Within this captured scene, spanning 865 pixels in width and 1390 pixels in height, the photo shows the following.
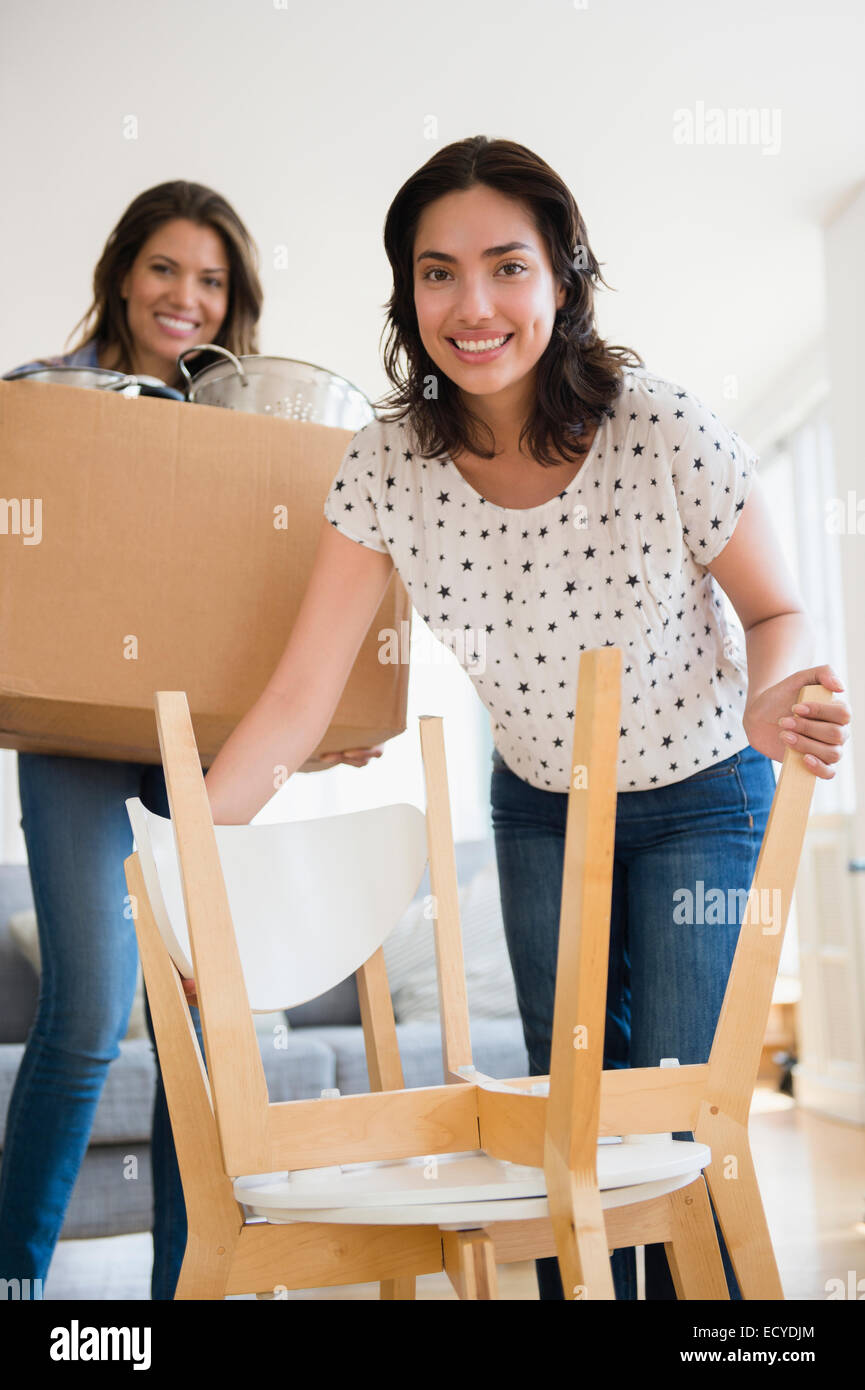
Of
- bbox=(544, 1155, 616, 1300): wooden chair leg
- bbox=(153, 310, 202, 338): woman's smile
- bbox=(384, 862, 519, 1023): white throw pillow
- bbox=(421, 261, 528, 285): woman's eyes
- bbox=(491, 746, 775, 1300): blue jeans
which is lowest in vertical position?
bbox=(384, 862, 519, 1023): white throw pillow

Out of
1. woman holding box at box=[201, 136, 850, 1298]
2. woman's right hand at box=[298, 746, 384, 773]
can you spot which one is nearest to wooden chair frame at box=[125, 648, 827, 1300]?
woman holding box at box=[201, 136, 850, 1298]

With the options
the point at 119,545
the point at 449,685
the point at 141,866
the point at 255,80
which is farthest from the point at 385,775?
the point at 141,866

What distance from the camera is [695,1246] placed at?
83cm

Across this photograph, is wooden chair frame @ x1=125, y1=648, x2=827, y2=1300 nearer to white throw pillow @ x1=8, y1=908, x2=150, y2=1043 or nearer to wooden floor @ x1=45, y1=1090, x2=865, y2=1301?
wooden floor @ x1=45, y1=1090, x2=865, y2=1301

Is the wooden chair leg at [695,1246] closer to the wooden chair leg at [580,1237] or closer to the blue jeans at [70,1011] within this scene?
the wooden chair leg at [580,1237]

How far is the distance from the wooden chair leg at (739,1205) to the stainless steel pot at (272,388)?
881 millimetres

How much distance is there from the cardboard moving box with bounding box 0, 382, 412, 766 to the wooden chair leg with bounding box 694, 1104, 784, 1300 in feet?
2.09

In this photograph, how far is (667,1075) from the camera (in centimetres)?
81

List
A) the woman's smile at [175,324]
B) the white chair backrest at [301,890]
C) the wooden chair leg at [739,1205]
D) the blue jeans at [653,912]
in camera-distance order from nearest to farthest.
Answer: the wooden chair leg at [739,1205] < the white chair backrest at [301,890] < the blue jeans at [653,912] < the woman's smile at [175,324]

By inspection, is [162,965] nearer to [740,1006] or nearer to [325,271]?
[740,1006]

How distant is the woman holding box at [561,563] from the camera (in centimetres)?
106

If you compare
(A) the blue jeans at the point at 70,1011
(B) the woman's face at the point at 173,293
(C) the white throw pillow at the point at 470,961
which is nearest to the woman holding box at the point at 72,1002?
(A) the blue jeans at the point at 70,1011

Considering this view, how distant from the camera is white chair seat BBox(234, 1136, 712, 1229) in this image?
2.31 ft

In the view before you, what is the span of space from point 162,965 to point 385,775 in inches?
177
